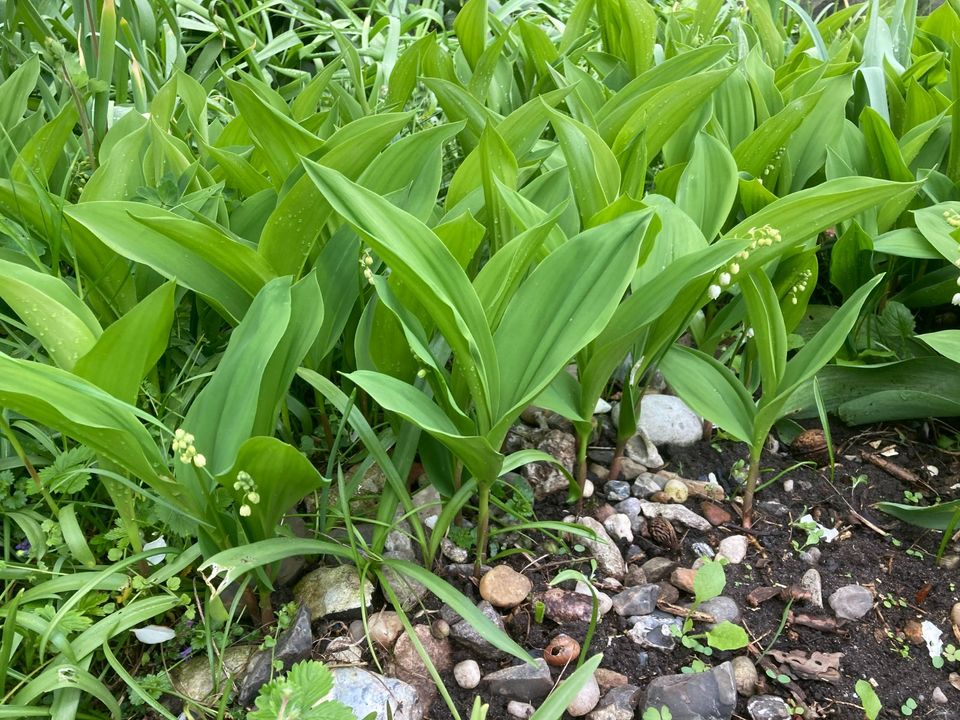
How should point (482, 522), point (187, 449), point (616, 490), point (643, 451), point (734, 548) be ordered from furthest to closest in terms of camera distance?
point (643, 451), point (616, 490), point (734, 548), point (482, 522), point (187, 449)

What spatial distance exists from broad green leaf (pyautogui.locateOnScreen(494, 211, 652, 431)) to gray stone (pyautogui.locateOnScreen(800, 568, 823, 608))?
0.66 meters

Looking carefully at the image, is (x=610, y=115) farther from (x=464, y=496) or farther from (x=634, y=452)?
(x=464, y=496)

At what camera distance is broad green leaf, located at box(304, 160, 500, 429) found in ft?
3.76

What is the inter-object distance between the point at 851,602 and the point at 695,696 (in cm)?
39

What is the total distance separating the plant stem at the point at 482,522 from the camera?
4.42 ft

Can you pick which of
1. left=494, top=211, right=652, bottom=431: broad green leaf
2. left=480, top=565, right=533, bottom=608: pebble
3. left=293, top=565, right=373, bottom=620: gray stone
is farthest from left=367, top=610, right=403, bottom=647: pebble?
left=494, top=211, right=652, bottom=431: broad green leaf

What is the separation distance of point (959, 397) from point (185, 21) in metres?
3.17

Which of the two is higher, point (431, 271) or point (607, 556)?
point (431, 271)

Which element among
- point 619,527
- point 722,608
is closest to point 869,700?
point 722,608

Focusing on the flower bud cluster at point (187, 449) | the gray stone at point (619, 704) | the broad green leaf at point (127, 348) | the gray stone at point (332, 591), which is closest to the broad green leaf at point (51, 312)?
the broad green leaf at point (127, 348)

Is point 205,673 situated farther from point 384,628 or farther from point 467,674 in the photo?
point 467,674

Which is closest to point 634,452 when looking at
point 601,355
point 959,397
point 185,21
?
point 601,355

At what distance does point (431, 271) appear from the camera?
1.18 metres

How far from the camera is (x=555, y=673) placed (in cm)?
130
